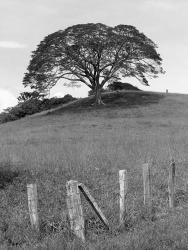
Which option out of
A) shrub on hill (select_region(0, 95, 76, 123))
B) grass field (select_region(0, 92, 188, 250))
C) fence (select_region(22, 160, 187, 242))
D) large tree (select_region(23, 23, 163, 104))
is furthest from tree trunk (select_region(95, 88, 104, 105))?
fence (select_region(22, 160, 187, 242))

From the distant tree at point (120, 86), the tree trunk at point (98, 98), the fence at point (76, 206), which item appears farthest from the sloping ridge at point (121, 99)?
the fence at point (76, 206)

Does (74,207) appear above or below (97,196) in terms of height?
above

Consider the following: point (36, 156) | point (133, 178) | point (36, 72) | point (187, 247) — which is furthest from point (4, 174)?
point (36, 72)

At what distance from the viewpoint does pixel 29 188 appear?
8.56 metres

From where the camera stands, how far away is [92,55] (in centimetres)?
5262

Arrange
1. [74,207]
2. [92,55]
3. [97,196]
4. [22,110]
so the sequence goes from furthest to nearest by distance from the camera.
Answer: [22,110], [92,55], [97,196], [74,207]

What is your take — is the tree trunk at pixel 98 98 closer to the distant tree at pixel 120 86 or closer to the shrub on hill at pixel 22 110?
the distant tree at pixel 120 86

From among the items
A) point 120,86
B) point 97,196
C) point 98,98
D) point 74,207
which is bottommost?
point 97,196

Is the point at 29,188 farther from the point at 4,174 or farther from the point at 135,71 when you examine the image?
the point at 135,71

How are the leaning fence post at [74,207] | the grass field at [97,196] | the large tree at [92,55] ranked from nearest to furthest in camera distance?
the grass field at [97,196], the leaning fence post at [74,207], the large tree at [92,55]

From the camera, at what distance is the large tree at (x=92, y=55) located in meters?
51.5

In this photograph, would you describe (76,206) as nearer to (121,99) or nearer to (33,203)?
(33,203)

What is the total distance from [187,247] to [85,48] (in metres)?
45.6

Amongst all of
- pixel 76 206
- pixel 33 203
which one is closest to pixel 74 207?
pixel 76 206
